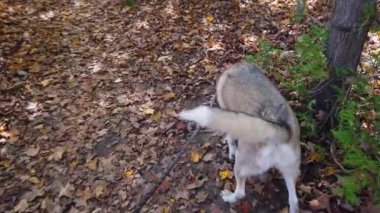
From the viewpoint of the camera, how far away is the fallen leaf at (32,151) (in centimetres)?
441

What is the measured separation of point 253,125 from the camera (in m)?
2.61

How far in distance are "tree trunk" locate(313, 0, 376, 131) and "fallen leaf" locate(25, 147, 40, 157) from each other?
3.31 metres

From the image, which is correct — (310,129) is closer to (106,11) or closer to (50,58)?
(50,58)

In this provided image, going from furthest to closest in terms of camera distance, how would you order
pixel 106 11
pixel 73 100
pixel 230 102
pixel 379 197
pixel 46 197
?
1. pixel 106 11
2. pixel 73 100
3. pixel 46 197
4. pixel 230 102
5. pixel 379 197

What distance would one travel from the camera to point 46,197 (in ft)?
12.8

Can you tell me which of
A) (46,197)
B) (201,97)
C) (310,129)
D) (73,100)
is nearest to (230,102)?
(310,129)

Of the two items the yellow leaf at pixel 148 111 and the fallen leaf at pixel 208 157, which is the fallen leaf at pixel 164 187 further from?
the yellow leaf at pixel 148 111

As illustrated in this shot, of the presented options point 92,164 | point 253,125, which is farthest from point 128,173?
point 253,125

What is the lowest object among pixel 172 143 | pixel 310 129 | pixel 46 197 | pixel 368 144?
pixel 46 197

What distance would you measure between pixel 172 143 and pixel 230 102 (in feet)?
3.35

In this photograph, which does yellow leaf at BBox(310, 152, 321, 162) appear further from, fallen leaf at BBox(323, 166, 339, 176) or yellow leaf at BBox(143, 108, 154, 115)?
yellow leaf at BBox(143, 108, 154, 115)

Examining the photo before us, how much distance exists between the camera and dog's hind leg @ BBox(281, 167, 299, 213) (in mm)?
3064

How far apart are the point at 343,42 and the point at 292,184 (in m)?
1.49

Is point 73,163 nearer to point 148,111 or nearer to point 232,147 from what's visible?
point 148,111
